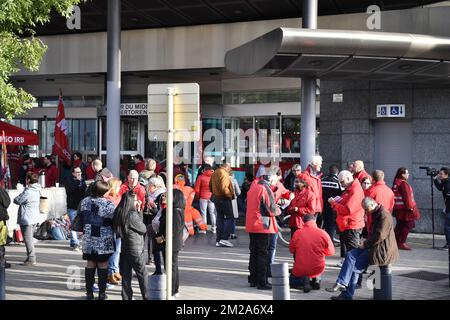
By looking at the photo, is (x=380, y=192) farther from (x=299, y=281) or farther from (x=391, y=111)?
(x=391, y=111)

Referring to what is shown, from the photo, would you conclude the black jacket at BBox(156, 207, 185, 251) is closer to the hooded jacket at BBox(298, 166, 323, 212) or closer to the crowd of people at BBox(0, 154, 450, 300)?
the crowd of people at BBox(0, 154, 450, 300)

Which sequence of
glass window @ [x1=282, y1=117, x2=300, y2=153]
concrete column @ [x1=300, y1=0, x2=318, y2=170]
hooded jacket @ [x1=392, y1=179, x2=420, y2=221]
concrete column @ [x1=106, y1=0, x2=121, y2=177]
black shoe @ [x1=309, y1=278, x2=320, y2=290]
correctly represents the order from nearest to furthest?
black shoe @ [x1=309, y1=278, x2=320, y2=290] < hooded jacket @ [x1=392, y1=179, x2=420, y2=221] < concrete column @ [x1=300, y1=0, x2=318, y2=170] < concrete column @ [x1=106, y1=0, x2=121, y2=177] < glass window @ [x1=282, y1=117, x2=300, y2=153]

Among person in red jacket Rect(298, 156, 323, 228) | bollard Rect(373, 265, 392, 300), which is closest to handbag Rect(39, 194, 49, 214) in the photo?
person in red jacket Rect(298, 156, 323, 228)

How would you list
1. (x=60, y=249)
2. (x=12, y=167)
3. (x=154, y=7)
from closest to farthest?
(x=60, y=249)
(x=154, y=7)
(x=12, y=167)

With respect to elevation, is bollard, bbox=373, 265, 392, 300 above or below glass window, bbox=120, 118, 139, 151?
below

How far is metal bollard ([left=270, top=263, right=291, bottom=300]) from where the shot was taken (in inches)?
277

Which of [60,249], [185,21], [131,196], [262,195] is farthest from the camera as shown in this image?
[185,21]

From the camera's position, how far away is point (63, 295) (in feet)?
30.5

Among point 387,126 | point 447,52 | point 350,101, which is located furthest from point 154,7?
point 447,52

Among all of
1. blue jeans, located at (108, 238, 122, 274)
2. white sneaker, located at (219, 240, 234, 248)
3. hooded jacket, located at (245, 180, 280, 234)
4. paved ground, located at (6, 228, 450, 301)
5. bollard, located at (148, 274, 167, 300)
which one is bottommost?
paved ground, located at (6, 228, 450, 301)

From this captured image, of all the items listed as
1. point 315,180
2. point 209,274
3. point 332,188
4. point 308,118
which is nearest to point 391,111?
point 308,118

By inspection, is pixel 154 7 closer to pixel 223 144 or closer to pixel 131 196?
pixel 223 144

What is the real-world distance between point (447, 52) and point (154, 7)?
944cm

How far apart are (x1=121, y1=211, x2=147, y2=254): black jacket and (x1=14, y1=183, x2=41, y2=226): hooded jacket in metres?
3.80
